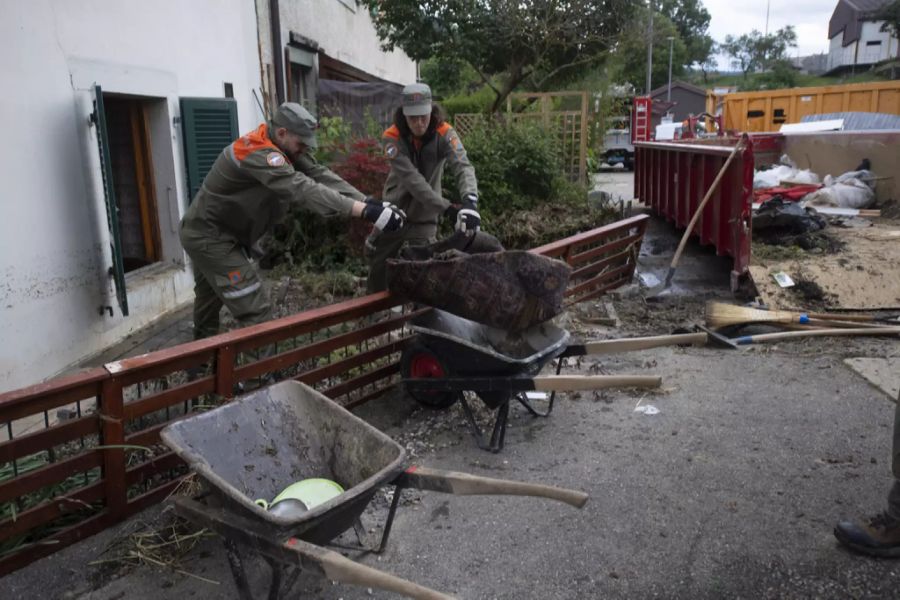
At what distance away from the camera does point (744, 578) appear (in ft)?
9.01

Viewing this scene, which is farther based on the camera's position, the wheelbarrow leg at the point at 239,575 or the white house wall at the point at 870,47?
the white house wall at the point at 870,47

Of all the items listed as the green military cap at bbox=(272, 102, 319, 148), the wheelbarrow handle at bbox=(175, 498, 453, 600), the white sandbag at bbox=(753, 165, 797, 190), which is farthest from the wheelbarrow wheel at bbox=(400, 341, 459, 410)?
the white sandbag at bbox=(753, 165, 797, 190)

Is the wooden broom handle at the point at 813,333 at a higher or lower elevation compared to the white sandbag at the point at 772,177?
lower

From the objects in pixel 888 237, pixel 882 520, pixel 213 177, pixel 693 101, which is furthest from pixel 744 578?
pixel 693 101

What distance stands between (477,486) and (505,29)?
11.9 m

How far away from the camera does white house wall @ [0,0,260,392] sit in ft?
15.9

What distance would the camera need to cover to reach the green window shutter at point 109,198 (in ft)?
18.0

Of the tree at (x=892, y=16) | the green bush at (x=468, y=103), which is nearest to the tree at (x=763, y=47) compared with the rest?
the tree at (x=892, y=16)

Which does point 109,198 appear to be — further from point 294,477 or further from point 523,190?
point 523,190

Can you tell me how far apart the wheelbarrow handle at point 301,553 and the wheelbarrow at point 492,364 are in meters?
1.48

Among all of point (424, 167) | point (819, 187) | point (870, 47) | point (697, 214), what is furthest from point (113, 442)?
point (870, 47)

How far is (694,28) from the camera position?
8600cm

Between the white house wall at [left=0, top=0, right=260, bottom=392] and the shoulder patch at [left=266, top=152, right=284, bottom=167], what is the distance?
1987 mm

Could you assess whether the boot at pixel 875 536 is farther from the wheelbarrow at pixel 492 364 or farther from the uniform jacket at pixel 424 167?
the uniform jacket at pixel 424 167
